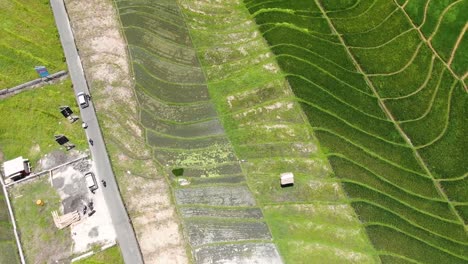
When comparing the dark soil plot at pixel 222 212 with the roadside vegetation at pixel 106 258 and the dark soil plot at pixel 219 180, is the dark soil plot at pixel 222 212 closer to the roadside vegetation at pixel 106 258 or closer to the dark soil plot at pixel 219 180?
the dark soil plot at pixel 219 180

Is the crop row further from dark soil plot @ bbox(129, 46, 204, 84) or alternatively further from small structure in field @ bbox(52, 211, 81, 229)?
small structure in field @ bbox(52, 211, 81, 229)

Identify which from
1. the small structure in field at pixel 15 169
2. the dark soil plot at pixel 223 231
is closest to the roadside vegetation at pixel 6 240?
the small structure in field at pixel 15 169

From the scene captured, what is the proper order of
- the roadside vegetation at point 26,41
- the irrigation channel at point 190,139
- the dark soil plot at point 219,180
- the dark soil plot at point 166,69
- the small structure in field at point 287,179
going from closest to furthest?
the irrigation channel at point 190,139, the small structure in field at point 287,179, the dark soil plot at point 219,180, the roadside vegetation at point 26,41, the dark soil plot at point 166,69

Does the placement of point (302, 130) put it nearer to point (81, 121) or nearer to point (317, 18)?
point (317, 18)

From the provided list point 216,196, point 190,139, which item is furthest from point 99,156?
point 216,196

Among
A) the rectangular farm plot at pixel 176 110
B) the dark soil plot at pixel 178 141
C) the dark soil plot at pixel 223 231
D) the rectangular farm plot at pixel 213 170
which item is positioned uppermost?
the rectangular farm plot at pixel 176 110

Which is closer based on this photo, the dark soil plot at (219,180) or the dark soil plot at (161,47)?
the dark soil plot at (219,180)

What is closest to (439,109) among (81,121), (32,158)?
(81,121)

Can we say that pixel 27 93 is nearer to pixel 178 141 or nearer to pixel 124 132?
pixel 124 132

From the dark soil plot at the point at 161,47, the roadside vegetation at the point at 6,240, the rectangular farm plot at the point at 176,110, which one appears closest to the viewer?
the roadside vegetation at the point at 6,240
